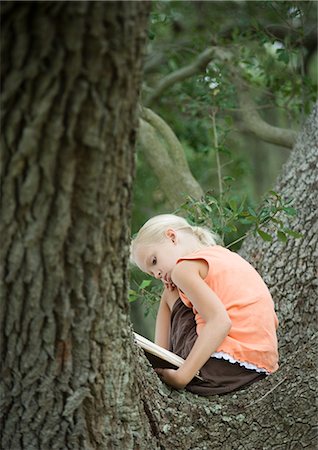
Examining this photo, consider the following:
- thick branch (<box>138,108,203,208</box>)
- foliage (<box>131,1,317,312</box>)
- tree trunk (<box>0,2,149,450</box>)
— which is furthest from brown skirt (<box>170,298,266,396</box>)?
thick branch (<box>138,108,203,208</box>)

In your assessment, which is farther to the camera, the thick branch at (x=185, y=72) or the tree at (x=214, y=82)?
the thick branch at (x=185, y=72)

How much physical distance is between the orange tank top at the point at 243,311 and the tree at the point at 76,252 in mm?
172

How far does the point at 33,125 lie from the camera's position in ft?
Answer: 4.39

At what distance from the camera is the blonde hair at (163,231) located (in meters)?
2.46

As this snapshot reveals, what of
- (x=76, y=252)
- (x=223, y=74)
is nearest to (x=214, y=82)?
(x=223, y=74)

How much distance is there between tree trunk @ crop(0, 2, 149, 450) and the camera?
1295 mm

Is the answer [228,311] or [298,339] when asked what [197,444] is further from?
[298,339]

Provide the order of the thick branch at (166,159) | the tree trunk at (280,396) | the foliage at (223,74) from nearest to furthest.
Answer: the tree trunk at (280,396) → the thick branch at (166,159) → the foliage at (223,74)

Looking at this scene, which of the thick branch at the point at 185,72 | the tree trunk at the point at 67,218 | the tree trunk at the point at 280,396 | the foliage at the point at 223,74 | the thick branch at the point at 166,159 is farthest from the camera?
the thick branch at the point at 185,72

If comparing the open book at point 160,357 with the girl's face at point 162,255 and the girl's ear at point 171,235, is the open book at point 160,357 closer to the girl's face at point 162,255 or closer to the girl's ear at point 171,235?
the girl's face at point 162,255

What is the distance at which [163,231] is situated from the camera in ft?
8.09

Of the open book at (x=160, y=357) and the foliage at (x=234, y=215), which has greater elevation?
the foliage at (x=234, y=215)

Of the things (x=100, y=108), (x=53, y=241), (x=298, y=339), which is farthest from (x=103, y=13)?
(x=298, y=339)

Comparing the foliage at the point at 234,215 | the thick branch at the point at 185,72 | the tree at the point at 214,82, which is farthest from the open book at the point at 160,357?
the thick branch at the point at 185,72
